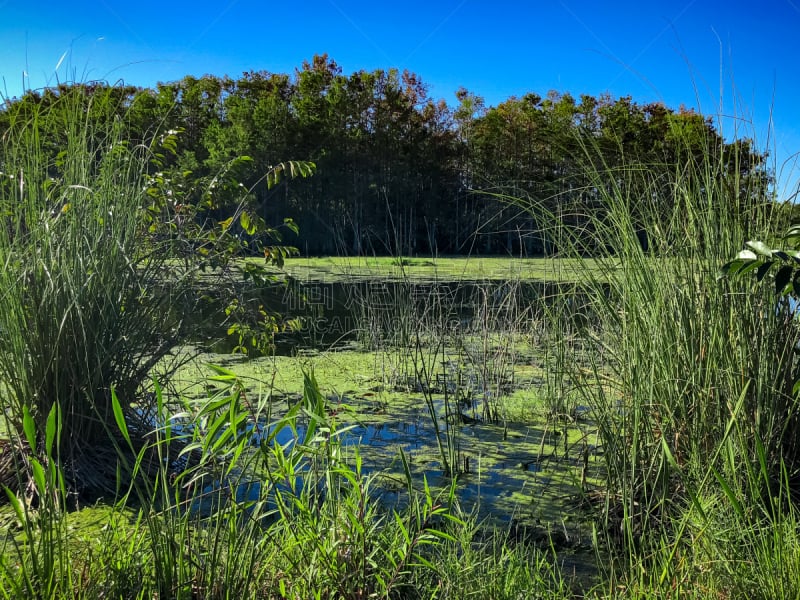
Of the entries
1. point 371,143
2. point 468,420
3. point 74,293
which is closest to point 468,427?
point 468,420

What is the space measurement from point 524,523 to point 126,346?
1518 mm

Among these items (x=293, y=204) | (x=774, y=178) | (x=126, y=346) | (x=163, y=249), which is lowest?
(x=126, y=346)

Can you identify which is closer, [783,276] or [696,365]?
[783,276]

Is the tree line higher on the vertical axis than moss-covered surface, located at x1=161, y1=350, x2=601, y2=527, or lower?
higher

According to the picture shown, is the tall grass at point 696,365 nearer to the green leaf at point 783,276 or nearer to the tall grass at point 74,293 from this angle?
the green leaf at point 783,276

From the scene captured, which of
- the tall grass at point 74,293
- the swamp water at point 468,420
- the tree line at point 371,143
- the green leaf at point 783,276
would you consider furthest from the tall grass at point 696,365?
the tree line at point 371,143

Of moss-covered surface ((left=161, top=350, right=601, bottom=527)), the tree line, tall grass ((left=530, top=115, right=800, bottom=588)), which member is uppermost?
the tree line

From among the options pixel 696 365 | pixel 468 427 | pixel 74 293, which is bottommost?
pixel 468 427

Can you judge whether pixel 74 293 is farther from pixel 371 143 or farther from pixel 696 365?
pixel 371 143

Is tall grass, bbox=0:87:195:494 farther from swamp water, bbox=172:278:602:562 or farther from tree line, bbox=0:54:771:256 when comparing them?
tree line, bbox=0:54:771:256

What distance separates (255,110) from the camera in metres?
19.9

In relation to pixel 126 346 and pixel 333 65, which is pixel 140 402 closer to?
pixel 126 346

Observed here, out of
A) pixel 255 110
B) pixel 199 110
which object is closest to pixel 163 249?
pixel 255 110

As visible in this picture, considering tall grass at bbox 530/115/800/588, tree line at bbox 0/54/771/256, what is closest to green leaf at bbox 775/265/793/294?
tall grass at bbox 530/115/800/588
